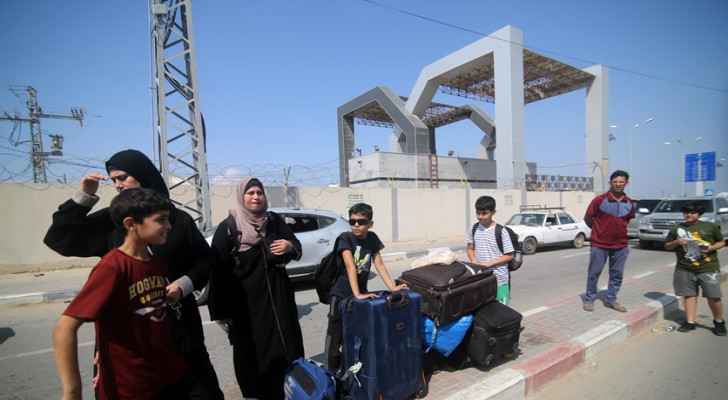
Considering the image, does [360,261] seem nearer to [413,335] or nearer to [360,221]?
[360,221]

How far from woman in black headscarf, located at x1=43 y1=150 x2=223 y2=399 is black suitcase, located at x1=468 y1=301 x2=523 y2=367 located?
2.19 meters

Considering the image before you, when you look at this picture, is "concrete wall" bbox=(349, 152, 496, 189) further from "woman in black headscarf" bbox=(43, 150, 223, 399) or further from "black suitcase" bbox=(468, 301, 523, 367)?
"woman in black headscarf" bbox=(43, 150, 223, 399)

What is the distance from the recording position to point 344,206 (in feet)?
44.0

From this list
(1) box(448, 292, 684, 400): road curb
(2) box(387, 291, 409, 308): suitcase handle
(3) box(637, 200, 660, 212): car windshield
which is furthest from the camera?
(3) box(637, 200, 660, 212): car windshield

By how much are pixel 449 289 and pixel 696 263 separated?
3537 mm

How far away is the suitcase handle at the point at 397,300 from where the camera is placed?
2.40 metres

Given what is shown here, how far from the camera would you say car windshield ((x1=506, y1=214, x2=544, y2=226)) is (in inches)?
472

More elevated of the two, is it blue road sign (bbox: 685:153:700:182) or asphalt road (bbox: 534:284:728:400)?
blue road sign (bbox: 685:153:700:182)

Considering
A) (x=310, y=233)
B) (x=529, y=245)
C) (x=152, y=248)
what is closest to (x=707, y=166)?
(x=529, y=245)

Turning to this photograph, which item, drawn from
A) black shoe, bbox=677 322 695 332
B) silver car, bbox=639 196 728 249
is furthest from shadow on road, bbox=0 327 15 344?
silver car, bbox=639 196 728 249

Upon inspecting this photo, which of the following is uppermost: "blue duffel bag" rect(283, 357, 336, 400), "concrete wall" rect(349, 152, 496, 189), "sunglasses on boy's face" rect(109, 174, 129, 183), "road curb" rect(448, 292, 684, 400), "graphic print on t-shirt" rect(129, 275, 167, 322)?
"concrete wall" rect(349, 152, 496, 189)

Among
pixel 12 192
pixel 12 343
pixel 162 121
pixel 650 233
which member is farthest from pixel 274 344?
pixel 650 233

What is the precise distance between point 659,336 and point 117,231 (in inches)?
225

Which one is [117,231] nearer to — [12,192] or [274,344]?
[274,344]
